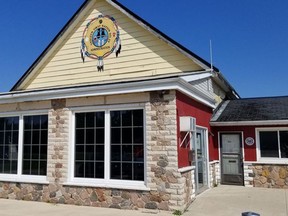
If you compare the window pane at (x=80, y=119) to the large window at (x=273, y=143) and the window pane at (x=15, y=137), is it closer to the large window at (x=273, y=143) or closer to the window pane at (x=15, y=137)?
the window pane at (x=15, y=137)

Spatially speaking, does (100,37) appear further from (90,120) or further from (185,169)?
(185,169)

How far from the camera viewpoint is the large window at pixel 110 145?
26.6 feet

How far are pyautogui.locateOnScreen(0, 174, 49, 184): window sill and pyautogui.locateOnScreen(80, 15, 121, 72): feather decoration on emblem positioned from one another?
17.5ft

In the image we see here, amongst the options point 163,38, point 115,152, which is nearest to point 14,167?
point 115,152

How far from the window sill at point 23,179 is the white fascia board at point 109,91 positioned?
240cm

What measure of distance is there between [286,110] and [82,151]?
8.12 metres

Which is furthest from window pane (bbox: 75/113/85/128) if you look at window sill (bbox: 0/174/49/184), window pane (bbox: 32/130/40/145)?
window sill (bbox: 0/174/49/184)

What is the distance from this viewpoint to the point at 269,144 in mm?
11516

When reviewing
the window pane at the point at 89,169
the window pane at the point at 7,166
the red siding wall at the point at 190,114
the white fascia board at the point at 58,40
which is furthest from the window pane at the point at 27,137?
the white fascia board at the point at 58,40

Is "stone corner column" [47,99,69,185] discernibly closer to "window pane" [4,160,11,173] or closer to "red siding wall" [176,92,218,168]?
"window pane" [4,160,11,173]

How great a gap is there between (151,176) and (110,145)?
151 centimetres

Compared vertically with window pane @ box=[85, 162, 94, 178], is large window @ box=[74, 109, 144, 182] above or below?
above

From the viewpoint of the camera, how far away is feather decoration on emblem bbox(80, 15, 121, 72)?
495 inches

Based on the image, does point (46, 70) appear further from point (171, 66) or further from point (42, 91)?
point (171, 66)
